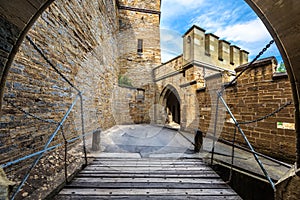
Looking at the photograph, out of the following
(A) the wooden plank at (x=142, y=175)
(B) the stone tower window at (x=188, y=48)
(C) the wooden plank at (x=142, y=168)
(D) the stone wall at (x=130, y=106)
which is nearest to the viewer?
(A) the wooden plank at (x=142, y=175)

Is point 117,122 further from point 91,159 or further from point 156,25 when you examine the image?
point 156,25

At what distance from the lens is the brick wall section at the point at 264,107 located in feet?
9.02

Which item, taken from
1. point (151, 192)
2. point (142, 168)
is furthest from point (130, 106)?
point (151, 192)

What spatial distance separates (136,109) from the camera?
9164mm

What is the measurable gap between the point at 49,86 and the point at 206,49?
6428 mm

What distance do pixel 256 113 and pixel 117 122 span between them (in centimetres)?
680

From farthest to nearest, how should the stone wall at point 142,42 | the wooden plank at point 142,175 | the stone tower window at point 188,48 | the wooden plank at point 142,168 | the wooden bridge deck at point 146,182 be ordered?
the stone wall at point 142,42
the stone tower window at point 188,48
the wooden plank at point 142,168
the wooden plank at point 142,175
the wooden bridge deck at point 146,182

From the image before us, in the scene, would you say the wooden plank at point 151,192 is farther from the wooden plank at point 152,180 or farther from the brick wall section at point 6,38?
the brick wall section at point 6,38

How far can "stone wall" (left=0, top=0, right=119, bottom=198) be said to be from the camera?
187 cm

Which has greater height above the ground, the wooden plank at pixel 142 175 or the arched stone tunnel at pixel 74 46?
the arched stone tunnel at pixel 74 46

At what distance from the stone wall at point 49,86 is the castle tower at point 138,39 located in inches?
193

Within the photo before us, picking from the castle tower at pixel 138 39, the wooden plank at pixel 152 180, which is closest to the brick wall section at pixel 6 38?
the wooden plank at pixel 152 180

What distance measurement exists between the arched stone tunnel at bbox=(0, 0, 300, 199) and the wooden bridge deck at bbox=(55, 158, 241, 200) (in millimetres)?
879

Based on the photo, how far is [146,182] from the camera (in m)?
1.76
